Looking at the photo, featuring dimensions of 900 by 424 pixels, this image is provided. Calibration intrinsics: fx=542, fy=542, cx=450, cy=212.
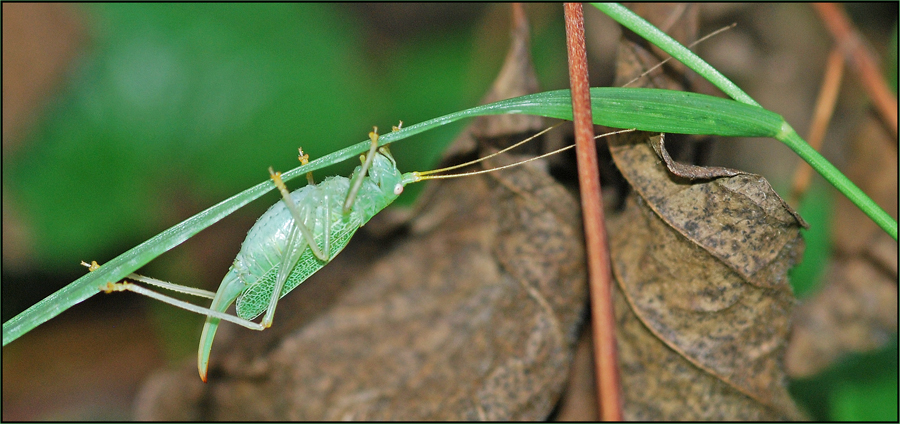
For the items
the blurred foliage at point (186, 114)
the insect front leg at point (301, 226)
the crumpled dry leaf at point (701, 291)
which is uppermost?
the blurred foliage at point (186, 114)

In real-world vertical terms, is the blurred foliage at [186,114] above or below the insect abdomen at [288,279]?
above

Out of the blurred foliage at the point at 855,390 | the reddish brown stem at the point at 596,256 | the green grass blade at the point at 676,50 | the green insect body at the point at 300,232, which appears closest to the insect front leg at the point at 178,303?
the green insect body at the point at 300,232

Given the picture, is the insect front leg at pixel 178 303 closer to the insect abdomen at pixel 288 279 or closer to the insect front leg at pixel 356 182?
the insect abdomen at pixel 288 279

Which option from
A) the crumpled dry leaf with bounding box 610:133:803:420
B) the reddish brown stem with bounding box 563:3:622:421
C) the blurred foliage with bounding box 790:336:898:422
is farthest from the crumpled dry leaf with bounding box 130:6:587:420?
the blurred foliage with bounding box 790:336:898:422

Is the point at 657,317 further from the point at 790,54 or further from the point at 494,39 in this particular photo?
the point at 790,54

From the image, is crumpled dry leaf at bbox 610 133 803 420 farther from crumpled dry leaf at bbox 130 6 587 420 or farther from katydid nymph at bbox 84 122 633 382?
katydid nymph at bbox 84 122 633 382

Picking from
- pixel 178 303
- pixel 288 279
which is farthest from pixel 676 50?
pixel 178 303
